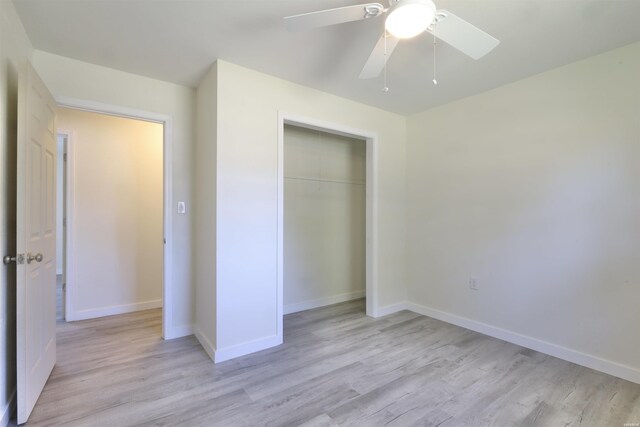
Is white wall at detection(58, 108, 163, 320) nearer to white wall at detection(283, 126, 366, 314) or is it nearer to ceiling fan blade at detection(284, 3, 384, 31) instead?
white wall at detection(283, 126, 366, 314)

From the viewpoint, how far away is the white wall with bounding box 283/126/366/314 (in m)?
3.75

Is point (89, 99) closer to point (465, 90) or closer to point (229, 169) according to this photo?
point (229, 169)

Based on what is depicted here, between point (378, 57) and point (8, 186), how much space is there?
238cm

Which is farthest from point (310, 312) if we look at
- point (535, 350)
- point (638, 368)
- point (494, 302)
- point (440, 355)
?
point (638, 368)

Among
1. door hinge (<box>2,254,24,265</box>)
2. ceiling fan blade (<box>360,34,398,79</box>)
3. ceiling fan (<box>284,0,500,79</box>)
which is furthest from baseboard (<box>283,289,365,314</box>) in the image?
ceiling fan (<box>284,0,500,79</box>)

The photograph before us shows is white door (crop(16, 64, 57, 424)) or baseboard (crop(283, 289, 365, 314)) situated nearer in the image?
white door (crop(16, 64, 57, 424))

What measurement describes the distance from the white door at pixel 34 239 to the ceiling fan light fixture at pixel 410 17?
209 centimetres

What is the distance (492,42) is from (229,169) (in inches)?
78.9

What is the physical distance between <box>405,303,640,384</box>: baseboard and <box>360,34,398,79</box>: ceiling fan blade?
8.87ft

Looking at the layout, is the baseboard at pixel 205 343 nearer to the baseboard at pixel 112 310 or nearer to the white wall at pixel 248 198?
the white wall at pixel 248 198

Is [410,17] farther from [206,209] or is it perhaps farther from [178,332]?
[178,332]

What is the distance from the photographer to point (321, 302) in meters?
3.94

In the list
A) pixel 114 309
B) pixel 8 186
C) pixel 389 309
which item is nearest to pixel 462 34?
pixel 8 186

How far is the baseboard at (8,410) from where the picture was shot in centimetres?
164
